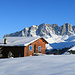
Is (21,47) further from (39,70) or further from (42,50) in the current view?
(39,70)

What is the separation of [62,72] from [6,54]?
2293 cm

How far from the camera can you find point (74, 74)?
4453 millimetres

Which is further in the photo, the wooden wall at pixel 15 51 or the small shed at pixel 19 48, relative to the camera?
the wooden wall at pixel 15 51

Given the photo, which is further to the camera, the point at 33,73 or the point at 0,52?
the point at 0,52

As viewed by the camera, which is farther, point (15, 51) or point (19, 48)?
point (15, 51)

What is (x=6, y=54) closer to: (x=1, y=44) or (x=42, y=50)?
(x=1, y=44)

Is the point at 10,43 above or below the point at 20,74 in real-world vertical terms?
above

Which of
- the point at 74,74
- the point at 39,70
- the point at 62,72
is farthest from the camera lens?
the point at 39,70

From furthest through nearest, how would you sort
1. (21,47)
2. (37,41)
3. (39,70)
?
1. (37,41)
2. (21,47)
3. (39,70)

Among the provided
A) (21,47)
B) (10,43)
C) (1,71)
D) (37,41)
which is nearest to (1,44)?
(10,43)

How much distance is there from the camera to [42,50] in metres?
30.2

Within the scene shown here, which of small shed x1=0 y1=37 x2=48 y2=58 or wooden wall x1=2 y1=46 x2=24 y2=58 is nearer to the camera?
small shed x1=0 y1=37 x2=48 y2=58

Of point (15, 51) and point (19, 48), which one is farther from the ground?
point (19, 48)

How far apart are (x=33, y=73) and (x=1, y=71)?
4.00ft
